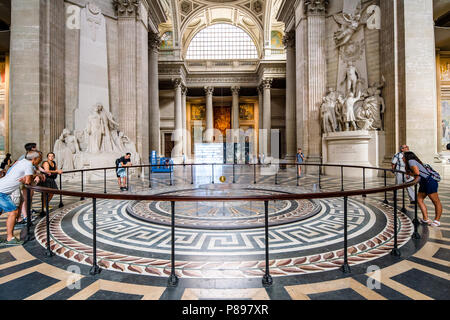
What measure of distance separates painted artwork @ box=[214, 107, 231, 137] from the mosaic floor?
29.1 metres

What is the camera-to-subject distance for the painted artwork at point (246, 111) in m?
33.8

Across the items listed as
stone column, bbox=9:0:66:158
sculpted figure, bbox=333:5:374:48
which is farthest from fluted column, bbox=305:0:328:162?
stone column, bbox=9:0:66:158

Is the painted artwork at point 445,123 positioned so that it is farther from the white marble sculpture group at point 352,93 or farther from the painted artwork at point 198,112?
the painted artwork at point 198,112

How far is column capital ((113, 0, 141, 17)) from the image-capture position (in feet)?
42.9

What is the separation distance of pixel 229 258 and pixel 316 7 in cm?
1555

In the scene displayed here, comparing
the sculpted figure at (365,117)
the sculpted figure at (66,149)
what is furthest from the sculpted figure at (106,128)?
the sculpted figure at (365,117)

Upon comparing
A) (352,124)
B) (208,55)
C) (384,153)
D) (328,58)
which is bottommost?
(384,153)

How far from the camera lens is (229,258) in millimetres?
2863

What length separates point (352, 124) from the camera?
37.3ft

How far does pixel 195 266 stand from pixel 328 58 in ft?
47.4

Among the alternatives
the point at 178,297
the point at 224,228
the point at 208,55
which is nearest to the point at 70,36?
the point at 224,228

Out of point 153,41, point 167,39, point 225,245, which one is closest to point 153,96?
point 153,41

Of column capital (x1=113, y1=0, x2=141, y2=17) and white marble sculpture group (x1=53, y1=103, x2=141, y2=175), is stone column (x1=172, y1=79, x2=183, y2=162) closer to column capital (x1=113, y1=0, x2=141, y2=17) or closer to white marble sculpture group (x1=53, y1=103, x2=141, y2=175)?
column capital (x1=113, y1=0, x2=141, y2=17)
